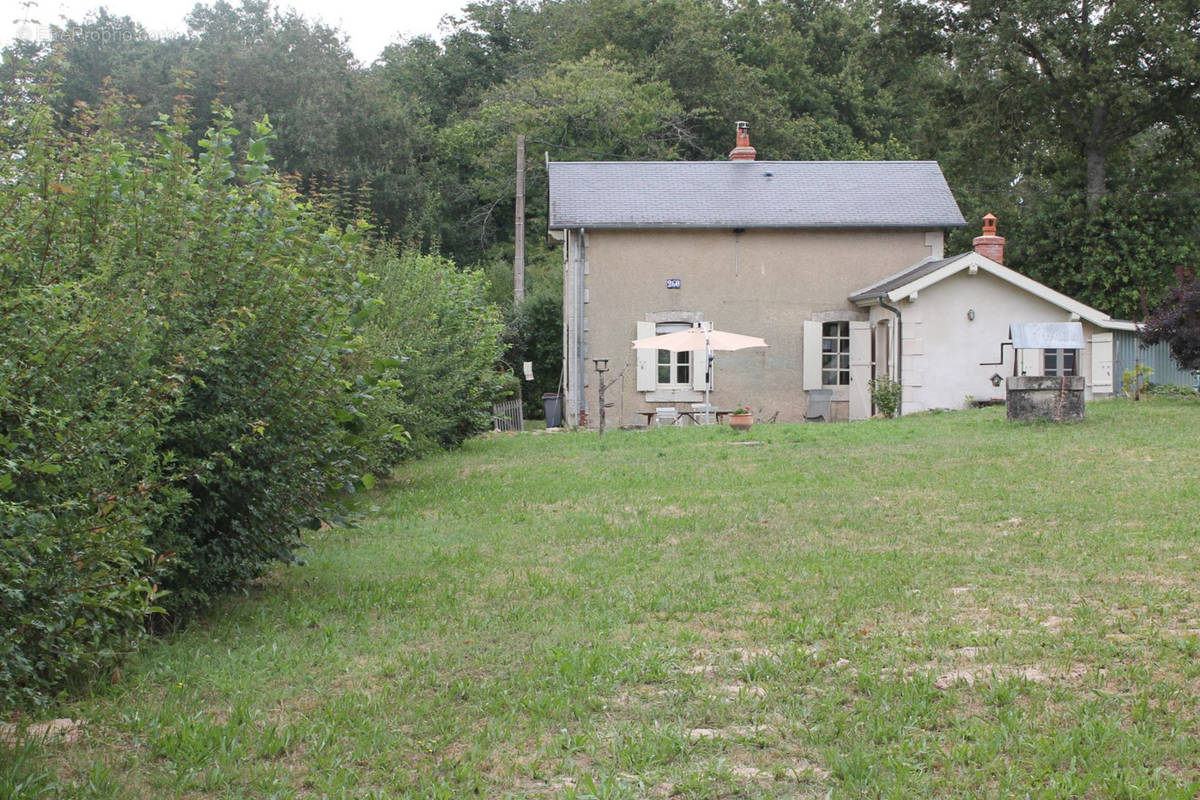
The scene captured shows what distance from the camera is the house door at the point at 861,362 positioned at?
20.6 meters

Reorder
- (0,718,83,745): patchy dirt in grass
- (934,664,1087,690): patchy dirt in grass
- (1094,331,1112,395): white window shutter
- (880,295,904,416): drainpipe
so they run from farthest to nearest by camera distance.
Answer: (1094,331,1112,395): white window shutter < (880,295,904,416): drainpipe < (934,664,1087,690): patchy dirt in grass < (0,718,83,745): patchy dirt in grass

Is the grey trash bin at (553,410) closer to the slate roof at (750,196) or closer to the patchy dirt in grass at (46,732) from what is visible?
the slate roof at (750,196)

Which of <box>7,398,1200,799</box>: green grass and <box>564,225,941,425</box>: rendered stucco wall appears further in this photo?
<box>564,225,941,425</box>: rendered stucco wall

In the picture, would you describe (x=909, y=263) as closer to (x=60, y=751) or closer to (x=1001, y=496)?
(x=1001, y=496)

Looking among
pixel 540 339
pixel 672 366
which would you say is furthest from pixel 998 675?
pixel 540 339

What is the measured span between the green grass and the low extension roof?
1020 centimetres

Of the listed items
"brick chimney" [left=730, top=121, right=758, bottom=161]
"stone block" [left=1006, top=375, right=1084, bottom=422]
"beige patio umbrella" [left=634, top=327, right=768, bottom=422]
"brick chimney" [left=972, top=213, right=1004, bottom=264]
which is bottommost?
"stone block" [left=1006, top=375, right=1084, bottom=422]

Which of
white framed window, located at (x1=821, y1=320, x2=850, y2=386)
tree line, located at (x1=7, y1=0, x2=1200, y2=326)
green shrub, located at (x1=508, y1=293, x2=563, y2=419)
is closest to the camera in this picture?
white framed window, located at (x1=821, y1=320, x2=850, y2=386)

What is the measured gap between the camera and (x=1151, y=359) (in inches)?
918

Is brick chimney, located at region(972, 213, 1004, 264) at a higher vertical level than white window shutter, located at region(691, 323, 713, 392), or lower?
higher

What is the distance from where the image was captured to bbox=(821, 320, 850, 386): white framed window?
21.1 m

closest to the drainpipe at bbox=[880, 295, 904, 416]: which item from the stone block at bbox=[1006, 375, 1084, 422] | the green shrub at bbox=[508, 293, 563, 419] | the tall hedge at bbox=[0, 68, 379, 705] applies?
the stone block at bbox=[1006, 375, 1084, 422]

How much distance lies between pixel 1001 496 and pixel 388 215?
25.7 m

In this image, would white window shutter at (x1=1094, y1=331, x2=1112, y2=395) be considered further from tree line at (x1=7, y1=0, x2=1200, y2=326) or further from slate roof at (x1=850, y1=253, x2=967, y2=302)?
tree line at (x1=7, y1=0, x2=1200, y2=326)
